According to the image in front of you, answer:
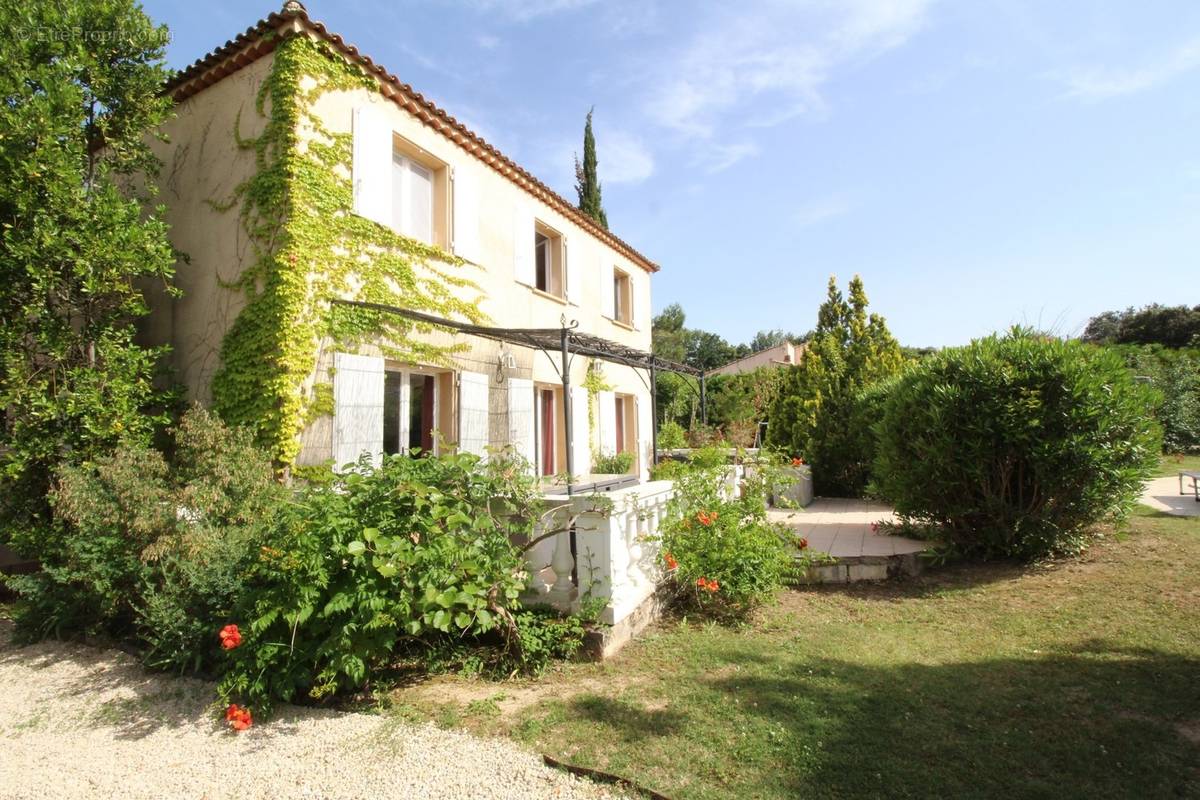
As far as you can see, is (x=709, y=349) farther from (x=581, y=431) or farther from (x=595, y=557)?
(x=595, y=557)

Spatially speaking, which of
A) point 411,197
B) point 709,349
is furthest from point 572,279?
point 709,349

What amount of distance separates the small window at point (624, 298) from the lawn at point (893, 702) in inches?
380

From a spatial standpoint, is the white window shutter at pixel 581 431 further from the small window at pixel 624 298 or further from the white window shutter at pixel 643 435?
the small window at pixel 624 298

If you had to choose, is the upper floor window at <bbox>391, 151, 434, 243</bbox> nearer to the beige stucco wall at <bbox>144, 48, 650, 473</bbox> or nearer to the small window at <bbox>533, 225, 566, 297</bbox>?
the beige stucco wall at <bbox>144, 48, 650, 473</bbox>

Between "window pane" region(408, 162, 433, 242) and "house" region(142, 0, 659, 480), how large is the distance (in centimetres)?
2

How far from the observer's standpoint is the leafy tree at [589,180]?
848 inches

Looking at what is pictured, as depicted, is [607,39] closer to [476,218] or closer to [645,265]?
[476,218]

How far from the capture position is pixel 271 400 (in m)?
5.98

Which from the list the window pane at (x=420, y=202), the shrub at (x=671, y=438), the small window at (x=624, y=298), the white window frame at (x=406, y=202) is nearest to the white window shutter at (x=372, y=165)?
the white window frame at (x=406, y=202)

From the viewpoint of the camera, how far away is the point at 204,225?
6.88 meters

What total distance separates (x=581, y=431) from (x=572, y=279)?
2.98 metres

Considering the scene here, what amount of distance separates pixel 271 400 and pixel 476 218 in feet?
13.2

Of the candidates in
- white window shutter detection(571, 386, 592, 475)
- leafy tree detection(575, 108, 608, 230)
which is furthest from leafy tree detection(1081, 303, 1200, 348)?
white window shutter detection(571, 386, 592, 475)

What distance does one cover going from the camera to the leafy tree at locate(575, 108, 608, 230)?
21.5m
